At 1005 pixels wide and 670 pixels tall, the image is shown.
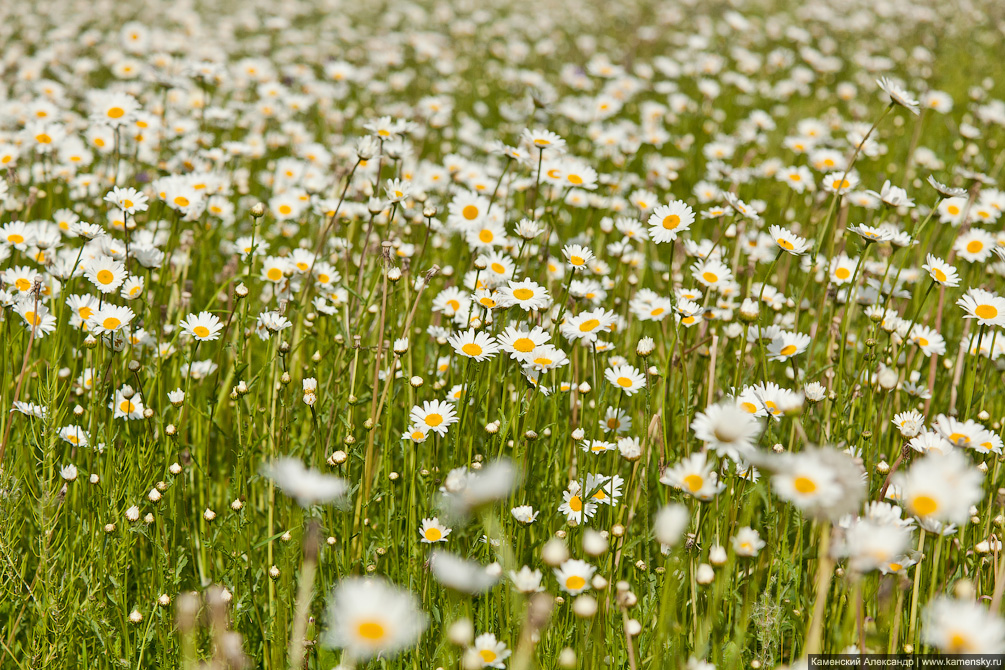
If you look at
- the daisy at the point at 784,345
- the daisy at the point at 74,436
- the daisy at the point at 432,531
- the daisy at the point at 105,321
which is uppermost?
the daisy at the point at 784,345

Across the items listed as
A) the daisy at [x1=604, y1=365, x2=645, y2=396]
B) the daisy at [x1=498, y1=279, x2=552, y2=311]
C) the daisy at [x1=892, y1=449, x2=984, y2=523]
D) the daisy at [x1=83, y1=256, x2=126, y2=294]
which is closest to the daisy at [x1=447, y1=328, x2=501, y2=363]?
the daisy at [x1=498, y1=279, x2=552, y2=311]

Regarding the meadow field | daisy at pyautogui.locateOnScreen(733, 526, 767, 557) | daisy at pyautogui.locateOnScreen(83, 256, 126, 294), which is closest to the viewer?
daisy at pyautogui.locateOnScreen(733, 526, 767, 557)

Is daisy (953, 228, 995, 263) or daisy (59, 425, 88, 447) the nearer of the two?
daisy (59, 425, 88, 447)

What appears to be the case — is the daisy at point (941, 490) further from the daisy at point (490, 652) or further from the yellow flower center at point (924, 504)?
the daisy at point (490, 652)

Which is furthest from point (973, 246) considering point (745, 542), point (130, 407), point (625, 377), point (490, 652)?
point (130, 407)

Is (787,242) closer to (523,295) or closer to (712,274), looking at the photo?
(712,274)

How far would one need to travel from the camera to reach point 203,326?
103 inches

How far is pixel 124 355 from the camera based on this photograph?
2752 millimetres

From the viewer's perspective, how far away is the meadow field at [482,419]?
1.71 m

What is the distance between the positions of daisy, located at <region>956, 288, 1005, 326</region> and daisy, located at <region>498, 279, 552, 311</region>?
1149 millimetres

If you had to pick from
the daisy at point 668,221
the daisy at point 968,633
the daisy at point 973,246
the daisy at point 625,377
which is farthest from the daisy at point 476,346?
the daisy at point 973,246

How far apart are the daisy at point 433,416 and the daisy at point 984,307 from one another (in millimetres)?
1437

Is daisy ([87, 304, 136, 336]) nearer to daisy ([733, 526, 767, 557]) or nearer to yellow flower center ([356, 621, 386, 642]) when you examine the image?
yellow flower center ([356, 621, 386, 642])

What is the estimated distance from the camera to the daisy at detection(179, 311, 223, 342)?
8.34 ft
